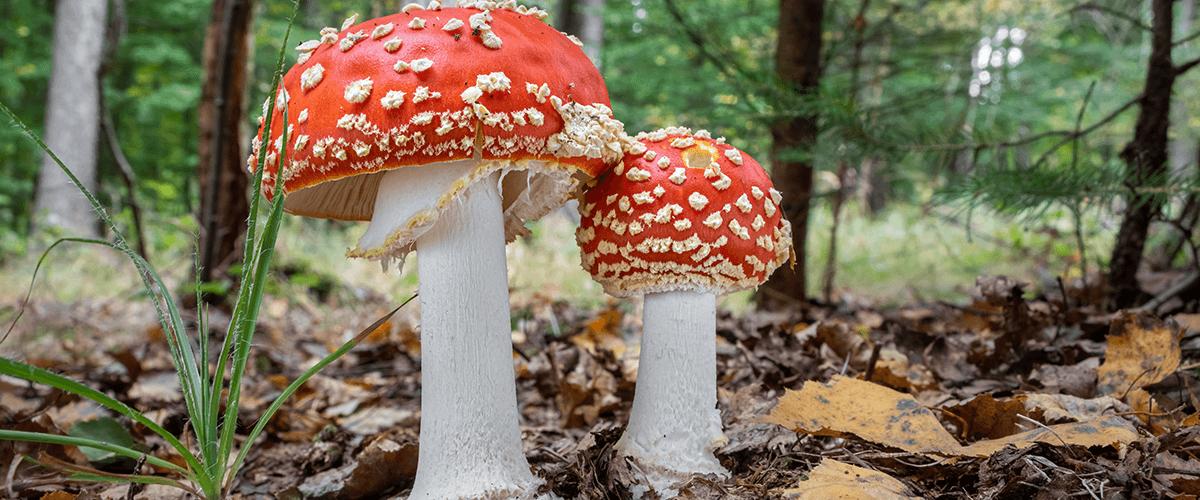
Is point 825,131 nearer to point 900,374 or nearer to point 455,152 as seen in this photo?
point 900,374

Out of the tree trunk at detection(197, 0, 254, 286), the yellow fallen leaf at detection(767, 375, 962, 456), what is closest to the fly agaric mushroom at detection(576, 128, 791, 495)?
the yellow fallen leaf at detection(767, 375, 962, 456)

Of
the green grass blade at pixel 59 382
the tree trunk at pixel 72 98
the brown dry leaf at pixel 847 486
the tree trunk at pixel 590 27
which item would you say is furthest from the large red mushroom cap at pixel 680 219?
the tree trunk at pixel 72 98

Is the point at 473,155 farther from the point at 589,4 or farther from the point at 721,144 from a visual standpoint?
the point at 589,4

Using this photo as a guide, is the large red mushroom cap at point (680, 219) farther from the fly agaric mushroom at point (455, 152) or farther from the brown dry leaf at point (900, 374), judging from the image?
the brown dry leaf at point (900, 374)

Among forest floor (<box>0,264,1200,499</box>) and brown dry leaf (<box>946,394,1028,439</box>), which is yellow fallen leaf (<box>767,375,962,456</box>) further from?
brown dry leaf (<box>946,394,1028,439</box>)

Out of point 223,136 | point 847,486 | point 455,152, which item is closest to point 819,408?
point 847,486

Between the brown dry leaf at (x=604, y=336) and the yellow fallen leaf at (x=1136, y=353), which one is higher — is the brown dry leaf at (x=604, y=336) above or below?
below
